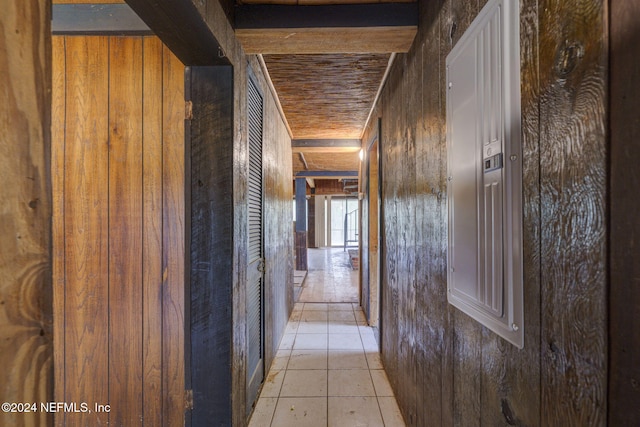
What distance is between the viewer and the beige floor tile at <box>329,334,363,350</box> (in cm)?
274

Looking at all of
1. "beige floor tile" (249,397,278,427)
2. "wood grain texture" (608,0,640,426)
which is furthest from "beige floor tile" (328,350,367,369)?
"wood grain texture" (608,0,640,426)

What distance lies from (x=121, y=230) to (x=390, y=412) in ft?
6.38

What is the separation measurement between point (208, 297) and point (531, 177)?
131 cm

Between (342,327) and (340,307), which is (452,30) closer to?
(342,327)

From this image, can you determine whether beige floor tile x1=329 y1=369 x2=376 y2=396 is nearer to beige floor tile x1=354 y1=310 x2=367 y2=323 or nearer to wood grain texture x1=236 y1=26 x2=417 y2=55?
beige floor tile x1=354 y1=310 x2=367 y2=323

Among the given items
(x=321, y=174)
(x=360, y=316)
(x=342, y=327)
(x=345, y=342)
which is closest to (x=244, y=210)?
(x=345, y=342)

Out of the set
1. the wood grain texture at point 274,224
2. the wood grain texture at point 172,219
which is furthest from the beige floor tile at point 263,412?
the wood grain texture at point 172,219

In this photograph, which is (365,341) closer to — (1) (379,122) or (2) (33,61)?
(1) (379,122)

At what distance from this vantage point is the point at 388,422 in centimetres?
175

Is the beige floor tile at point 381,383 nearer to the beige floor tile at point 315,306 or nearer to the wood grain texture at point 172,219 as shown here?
the wood grain texture at point 172,219

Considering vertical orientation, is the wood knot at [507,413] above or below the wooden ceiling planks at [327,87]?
below

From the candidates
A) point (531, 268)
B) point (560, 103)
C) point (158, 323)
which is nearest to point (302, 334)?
point (158, 323)

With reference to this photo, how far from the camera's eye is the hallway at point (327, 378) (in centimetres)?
181

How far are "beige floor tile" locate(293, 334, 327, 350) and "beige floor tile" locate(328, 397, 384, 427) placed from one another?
78 centimetres
